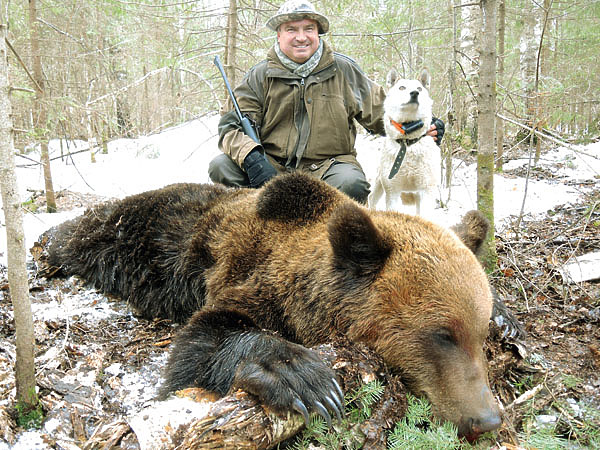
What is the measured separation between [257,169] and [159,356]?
7.56 feet

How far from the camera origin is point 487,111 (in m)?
3.93

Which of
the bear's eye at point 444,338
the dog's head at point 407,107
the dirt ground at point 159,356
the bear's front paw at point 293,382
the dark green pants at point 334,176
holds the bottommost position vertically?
the dirt ground at point 159,356

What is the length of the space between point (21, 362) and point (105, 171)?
1199 centimetres

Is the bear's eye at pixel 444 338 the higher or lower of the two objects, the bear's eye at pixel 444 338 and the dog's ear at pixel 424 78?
the lower

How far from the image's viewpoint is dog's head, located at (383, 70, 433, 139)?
16.5ft

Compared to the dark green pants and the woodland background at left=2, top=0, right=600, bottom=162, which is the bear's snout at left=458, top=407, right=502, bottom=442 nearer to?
the dark green pants

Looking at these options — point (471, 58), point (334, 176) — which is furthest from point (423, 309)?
point (471, 58)

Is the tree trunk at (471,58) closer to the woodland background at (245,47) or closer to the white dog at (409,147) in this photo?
the woodland background at (245,47)

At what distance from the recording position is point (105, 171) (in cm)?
1311

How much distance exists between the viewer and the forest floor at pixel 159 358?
2.20 m

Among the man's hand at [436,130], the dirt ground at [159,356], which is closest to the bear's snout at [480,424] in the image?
the dirt ground at [159,356]

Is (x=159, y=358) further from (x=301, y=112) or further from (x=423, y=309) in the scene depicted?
(x=301, y=112)

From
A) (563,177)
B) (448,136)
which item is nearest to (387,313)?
(448,136)

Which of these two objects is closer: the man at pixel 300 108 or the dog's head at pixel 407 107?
the dog's head at pixel 407 107
